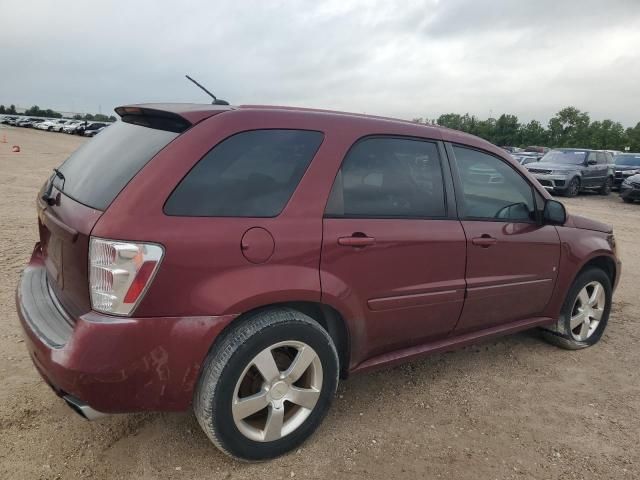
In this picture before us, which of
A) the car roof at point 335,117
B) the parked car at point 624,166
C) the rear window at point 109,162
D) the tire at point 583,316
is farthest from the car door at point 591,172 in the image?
the rear window at point 109,162

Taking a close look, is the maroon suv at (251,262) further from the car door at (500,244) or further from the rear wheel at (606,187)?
the rear wheel at (606,187)

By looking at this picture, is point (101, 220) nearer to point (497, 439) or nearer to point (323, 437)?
point (323, 437)

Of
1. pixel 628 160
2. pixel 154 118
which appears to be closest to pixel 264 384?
pixel 154 118

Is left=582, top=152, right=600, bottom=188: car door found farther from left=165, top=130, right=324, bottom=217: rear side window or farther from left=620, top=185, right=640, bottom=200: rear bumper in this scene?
left=165, top=130, right=324, bottom=217: rear side window

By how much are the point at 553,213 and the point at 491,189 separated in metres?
0.56

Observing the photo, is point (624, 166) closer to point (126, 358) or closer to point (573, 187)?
point (573, 187)

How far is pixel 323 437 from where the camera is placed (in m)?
2.85

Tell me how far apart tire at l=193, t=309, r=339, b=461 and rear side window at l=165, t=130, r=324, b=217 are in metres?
0.52

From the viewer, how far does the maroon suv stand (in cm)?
219

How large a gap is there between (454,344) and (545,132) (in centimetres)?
7924

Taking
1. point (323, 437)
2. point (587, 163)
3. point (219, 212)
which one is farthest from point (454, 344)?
point (587, 163)

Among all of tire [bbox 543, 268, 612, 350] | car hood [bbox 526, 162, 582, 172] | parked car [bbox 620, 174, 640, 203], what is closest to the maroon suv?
tire [bbox 543, 268, 612, 350]

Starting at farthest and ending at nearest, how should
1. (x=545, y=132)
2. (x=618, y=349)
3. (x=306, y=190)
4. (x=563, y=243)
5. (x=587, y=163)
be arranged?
(x=545, y=132) < (x=587, y=163) < (x=618, y=349) < (x=563, y=243) < (x=306, y=190)

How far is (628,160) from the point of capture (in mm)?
22109
